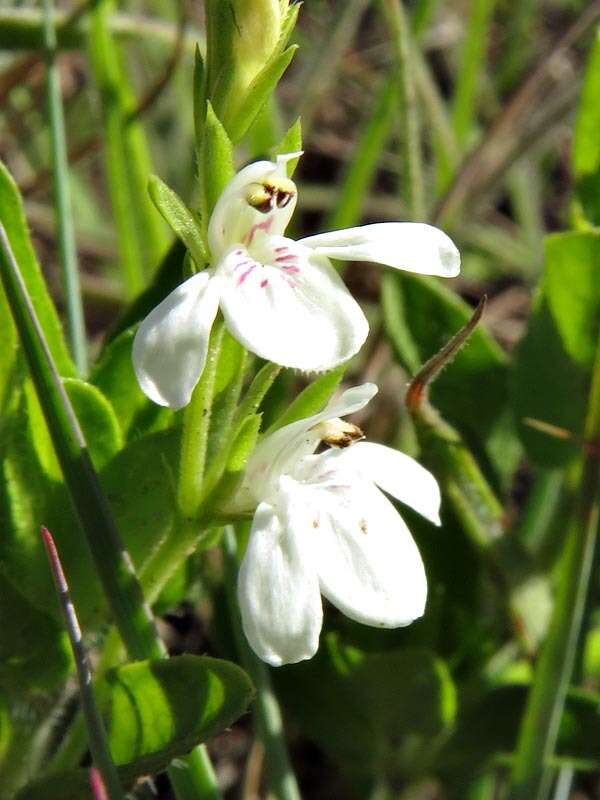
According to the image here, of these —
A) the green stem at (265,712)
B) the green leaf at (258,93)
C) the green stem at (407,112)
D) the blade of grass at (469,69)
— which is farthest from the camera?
the blade of grass at (469,69)

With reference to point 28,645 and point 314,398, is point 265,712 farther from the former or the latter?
point 314,398

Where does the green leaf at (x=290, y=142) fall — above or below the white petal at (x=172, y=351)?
above

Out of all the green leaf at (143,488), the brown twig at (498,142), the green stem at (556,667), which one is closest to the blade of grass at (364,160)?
the brown twig at (498,142)

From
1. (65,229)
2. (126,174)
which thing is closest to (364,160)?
(126,174)

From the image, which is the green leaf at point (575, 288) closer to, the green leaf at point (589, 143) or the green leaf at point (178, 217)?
the green leaf at point (589, 143)

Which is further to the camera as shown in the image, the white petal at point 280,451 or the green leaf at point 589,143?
the green leaf at point 589,143

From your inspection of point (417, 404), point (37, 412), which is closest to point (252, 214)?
point (37, 412)

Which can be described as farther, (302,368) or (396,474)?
Result: (396,474)
